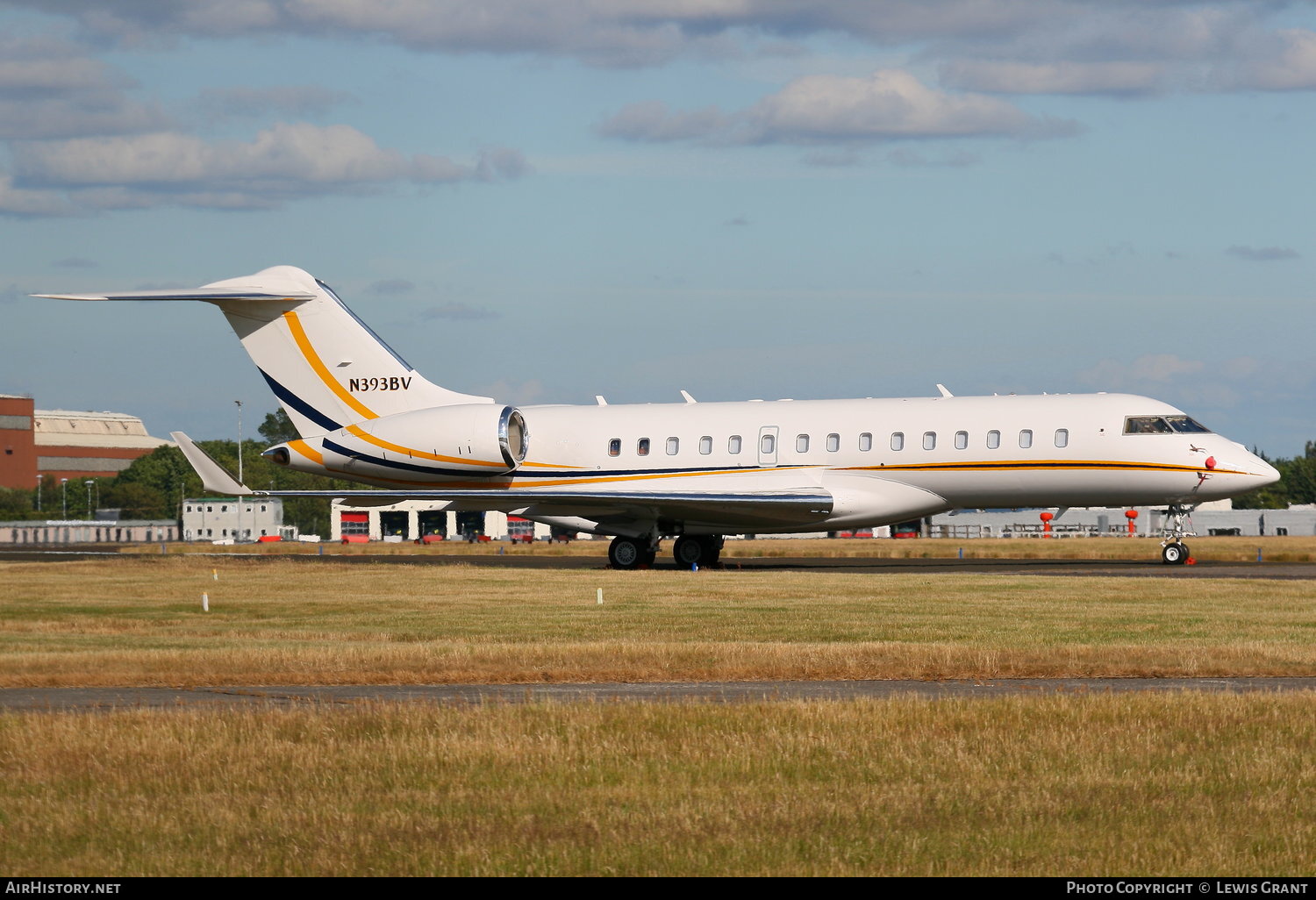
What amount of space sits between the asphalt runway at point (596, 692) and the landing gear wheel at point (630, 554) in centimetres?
2298

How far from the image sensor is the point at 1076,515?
10525 cm

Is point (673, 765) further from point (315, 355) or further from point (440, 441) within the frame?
point (315, 355)

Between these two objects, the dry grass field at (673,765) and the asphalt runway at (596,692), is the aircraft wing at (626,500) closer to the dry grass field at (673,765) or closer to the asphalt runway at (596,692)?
the dry grass field at (673,765)

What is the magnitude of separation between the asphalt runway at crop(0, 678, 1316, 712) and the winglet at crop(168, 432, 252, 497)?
20124mm

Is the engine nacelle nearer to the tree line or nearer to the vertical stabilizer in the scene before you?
the vertical stabilizer

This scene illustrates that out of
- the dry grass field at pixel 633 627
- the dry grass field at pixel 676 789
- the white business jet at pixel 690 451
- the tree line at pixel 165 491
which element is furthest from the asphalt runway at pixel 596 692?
the tree line at pixel 165 491

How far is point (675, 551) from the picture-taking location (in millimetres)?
40656

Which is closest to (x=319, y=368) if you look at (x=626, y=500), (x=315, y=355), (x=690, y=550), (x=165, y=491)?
(x=315, y=355)

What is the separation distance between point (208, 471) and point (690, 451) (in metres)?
11.7

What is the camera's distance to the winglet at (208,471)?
3566cm

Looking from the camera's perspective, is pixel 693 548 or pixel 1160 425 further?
Result: pixel 693 548

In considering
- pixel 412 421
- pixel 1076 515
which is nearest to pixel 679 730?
pixel 412 421

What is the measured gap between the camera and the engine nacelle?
130ft

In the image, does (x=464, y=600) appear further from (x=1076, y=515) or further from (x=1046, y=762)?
(x=1076, y=515)
